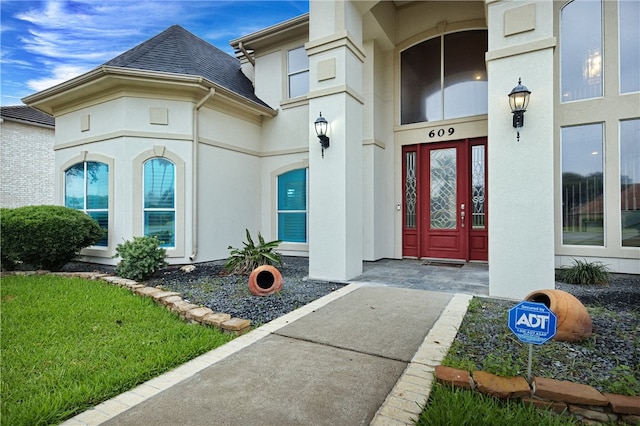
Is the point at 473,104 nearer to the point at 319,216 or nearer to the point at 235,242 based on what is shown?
the point at 319,216

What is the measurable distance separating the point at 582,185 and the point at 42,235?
1001 cm

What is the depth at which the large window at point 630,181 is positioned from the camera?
5.52 metres

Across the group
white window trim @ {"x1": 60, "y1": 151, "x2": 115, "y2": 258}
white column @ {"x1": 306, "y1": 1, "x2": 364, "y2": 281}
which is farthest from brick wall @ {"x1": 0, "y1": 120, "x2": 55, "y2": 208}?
white column @ {"x1": 306, "y1": 1, "x2": 364, "y2": 281}

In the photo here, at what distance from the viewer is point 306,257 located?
328 inches

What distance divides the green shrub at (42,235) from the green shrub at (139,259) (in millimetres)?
1463

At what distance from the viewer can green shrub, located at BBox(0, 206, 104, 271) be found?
5.84 meters

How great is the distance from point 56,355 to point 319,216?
3942 millimetres

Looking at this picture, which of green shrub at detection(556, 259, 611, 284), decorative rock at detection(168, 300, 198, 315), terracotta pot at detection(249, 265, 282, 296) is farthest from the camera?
green shrub at detection(556, 259, 611, 284)

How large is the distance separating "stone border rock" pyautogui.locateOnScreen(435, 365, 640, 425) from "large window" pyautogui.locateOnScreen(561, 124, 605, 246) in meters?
5.00

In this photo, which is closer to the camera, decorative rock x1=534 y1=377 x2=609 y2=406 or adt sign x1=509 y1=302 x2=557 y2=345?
decorative rock x1=534 y1=377 x2=609 y2=406

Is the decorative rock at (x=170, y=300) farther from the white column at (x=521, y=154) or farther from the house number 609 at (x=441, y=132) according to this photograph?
the house number 609 at (x=441, y=132)

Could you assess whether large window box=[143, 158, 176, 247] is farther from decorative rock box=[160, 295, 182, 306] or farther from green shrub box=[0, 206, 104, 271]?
decorative rock box=[160, 295, 182, 306]

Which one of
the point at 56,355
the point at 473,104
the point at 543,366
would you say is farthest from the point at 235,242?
the point at 543,366

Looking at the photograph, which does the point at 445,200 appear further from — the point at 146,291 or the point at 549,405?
the point at 146,291
